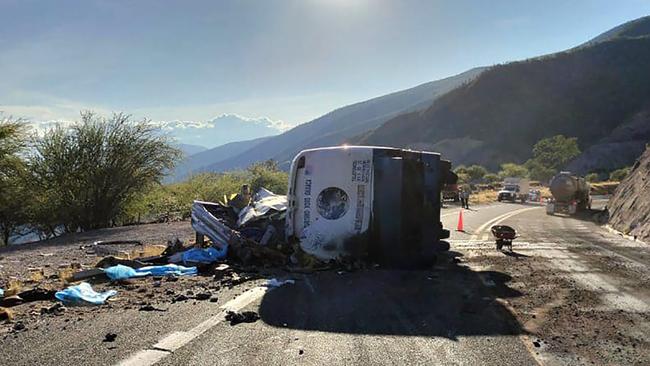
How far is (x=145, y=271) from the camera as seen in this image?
25.7ft

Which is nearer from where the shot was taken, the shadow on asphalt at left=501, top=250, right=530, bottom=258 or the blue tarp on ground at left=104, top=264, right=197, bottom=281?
the blue tarp on ground at left=104, top=264, right=197, bottom=281

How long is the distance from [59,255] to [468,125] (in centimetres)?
16408

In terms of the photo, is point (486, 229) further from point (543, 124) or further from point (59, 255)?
point (543, 124)

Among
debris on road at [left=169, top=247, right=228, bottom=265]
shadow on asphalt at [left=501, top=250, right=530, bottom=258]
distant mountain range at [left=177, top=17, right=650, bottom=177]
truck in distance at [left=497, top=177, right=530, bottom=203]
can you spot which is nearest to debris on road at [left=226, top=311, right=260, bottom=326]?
debris on road at [left=169, top=247, right=228, bottom=265]

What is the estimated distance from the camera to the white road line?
3.91 metres

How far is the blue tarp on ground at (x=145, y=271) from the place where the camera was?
24.2ft

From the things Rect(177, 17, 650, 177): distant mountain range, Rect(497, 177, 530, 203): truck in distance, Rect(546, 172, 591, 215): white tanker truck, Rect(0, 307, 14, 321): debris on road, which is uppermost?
Rect(177, 17, 650, 177): distant mountain range

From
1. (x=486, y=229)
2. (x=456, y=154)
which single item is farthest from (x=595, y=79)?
(x=486, y=229)

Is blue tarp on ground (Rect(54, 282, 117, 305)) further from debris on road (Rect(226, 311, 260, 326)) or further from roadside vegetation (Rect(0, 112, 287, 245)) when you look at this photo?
roadside vegetation (Rect(0, 112, 287, 245))

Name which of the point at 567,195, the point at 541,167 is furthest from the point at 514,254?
the point at 541,167

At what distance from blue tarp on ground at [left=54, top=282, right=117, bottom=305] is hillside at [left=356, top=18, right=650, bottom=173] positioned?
131965 mm

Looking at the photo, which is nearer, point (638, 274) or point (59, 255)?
point (638, 274)

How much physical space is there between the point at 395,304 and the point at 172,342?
260 cm

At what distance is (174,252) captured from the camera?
31.6 ft
